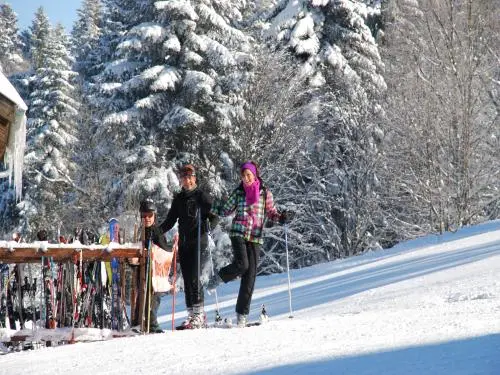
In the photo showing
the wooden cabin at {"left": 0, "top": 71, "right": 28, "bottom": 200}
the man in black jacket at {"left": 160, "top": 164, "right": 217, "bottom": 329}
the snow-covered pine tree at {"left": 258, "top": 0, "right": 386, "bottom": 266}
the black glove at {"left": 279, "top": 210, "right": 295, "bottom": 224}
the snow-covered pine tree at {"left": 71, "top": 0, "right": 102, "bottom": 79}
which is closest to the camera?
the man in black jacket at {"left": 160, "top": 164, "right": 217, "bottom": 329}

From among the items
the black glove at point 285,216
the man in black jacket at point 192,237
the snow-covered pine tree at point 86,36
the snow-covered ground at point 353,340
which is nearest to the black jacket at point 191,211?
the man in black jacket at point 192,237

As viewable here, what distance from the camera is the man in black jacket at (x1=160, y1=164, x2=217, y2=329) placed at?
820 centimetres

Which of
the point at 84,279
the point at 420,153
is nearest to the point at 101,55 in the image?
the point at 420,153

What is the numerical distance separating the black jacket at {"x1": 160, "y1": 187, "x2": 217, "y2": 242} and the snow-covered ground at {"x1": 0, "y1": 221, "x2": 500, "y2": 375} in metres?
1.34

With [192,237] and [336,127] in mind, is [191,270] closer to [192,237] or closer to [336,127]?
[192,237]

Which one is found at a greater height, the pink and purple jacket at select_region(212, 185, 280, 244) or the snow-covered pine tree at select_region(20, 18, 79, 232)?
the snow-covered pine tree at select_region(20, 18, 79, 232)

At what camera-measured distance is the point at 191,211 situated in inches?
326

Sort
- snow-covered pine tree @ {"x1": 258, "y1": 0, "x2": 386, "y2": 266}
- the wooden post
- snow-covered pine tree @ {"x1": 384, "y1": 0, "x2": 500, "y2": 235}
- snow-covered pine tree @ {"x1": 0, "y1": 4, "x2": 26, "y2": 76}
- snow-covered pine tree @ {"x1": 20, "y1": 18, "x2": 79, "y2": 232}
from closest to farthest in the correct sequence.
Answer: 1. the wooden post
2. snow-covered pine tree @ {"x1": 384, "y1": 0, "x2": 500, "y2": 235}
3. snow-covered pine tree @ {"x1": 258, "y1": 0, "x2": 386, "y2": 266}
4. snow-covered pine tree @ {"x1": 20, "y1": 18, "x2": 79, "y2": 232}
5. snow-covered pine tree @ {"x1": 0, "y1": 4, "x2": 26, "y2": 76}

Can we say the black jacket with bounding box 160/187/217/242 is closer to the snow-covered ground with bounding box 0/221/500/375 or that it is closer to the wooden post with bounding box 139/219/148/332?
the wooden post with bounding box 139/219/148/332

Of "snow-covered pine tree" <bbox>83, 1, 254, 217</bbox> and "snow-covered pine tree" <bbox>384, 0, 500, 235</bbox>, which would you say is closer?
"snow-covered pine tree" <bbox>384, 0, 500, 235</bbox>

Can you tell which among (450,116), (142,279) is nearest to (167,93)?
(450,116)

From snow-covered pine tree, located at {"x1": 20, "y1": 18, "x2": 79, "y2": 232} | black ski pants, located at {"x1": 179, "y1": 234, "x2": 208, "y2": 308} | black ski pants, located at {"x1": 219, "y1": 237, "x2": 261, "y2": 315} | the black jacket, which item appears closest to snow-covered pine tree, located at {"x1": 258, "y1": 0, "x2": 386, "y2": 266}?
snow-covered pine tree, located at {"x1": 20, "y1": 18, "x2": 79, "y2": 232}

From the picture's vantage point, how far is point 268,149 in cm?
2544

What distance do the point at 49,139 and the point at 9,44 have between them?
136ft
